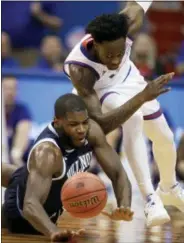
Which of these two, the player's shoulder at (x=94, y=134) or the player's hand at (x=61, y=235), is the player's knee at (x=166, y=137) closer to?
the player's shoulder at (x=94, y=134)

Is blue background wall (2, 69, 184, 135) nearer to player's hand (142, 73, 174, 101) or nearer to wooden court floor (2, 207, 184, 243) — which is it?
wooden court floor (2, 207, 184, 243)

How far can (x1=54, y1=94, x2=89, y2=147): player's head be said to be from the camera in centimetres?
638

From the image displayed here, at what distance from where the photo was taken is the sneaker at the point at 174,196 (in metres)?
7.30

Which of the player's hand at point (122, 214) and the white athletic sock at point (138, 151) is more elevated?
the white athletic sock at point (138, 151)

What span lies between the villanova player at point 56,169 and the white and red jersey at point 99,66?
48cm

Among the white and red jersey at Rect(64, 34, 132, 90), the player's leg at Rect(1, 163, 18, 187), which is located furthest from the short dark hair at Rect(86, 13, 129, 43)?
the player's leg at Rect(1, 163, 18, 187)

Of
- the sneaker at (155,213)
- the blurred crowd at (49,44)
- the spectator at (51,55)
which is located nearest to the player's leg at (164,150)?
the sneaker at (155,213)

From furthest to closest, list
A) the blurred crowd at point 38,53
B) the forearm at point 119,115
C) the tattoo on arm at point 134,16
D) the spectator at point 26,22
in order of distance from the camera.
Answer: the spectator at point 26,22 < the blurred crowd at point 38,53 < the tattoo on arm at point 134,16 < the forearm at point 119,115

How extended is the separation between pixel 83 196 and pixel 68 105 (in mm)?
668

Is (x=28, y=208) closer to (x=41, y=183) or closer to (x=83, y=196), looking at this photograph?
(x=41, y=183)

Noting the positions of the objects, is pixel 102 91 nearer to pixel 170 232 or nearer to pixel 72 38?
pixel 170 232

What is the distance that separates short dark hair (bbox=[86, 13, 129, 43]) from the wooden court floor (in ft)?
4.63

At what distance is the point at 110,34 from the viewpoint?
6.67 meters

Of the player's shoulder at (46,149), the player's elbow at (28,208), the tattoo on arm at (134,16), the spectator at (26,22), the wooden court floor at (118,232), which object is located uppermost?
the spectator at (26,22)
